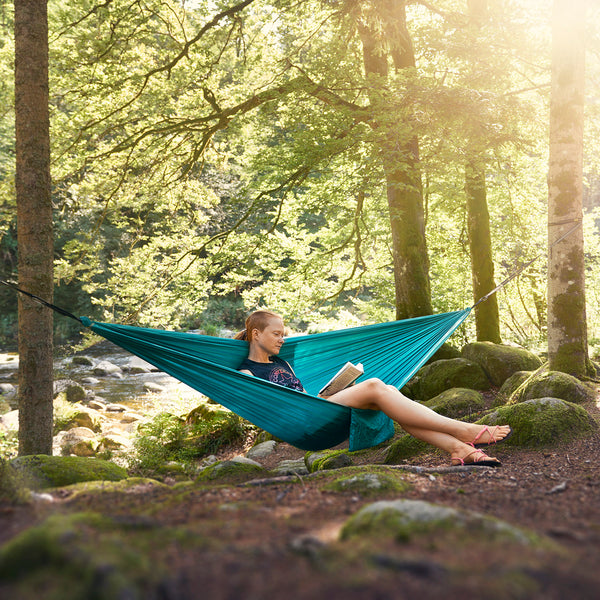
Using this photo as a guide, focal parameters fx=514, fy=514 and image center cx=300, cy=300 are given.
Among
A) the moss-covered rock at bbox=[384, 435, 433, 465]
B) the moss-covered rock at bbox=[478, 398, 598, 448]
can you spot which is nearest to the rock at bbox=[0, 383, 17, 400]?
the moss-covered rock at bbox=[384, 435, 433, 465]

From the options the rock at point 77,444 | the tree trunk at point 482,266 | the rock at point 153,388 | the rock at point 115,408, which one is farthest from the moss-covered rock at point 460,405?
the rock at point 153,388

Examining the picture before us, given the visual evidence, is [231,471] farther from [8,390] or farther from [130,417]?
[8,390]

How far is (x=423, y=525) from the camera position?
961 millimetres

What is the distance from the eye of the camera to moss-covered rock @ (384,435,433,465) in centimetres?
244

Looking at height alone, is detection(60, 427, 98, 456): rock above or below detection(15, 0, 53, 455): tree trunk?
below

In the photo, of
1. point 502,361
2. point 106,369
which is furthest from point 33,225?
point 106,369

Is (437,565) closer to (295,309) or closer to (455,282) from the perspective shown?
(295,309)

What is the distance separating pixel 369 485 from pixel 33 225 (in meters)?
2.08

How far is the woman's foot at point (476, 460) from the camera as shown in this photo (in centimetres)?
196

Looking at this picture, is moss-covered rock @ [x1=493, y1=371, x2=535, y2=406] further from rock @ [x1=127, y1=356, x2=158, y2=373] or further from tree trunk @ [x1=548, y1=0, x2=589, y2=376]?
rock @ [x1=127, y1=356, x2=158, y2=373]

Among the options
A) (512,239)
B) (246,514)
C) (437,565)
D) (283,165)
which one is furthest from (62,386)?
(437,565)

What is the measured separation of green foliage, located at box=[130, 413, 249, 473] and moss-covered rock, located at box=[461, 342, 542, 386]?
200 cm

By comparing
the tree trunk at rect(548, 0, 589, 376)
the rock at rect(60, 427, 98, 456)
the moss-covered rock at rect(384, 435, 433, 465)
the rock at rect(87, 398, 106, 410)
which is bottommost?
the rock at rect(87, 398, 106, 410)

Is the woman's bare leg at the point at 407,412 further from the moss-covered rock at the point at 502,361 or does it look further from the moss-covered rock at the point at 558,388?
the moss-covered rock at the point at 502,361
